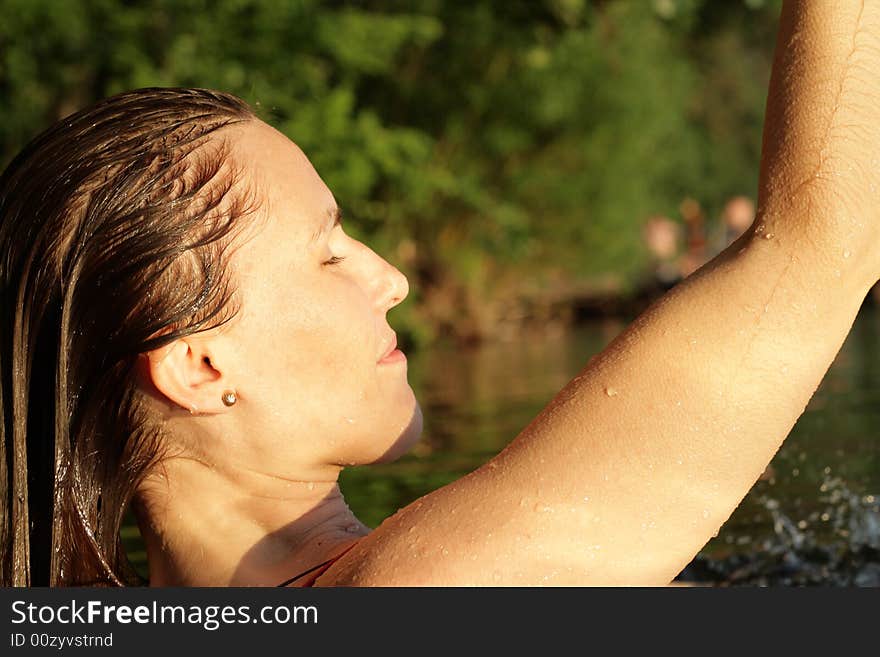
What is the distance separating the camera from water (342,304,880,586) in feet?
12.4

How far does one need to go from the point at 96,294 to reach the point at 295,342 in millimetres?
305

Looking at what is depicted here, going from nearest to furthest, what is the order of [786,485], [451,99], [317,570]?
[317,570] < [786,485] < [451,99]

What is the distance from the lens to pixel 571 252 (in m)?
29.0

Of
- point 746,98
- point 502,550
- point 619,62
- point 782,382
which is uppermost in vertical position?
point 746,98

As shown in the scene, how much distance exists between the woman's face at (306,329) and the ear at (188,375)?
0.03 metres

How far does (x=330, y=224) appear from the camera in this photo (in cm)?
206

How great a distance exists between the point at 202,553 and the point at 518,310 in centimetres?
2727

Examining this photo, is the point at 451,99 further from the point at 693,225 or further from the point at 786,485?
the point at 693,225

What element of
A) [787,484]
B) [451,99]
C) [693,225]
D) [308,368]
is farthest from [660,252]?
[308,368]

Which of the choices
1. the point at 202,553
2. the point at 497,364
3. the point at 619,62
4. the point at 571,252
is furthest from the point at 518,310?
the point at 202,553

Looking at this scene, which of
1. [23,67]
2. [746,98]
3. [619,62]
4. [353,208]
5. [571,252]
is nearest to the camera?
[23,67]

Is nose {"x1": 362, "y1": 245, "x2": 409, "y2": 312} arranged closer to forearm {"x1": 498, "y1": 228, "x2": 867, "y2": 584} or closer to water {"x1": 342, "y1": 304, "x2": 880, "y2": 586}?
forearm {"x1": 498, "y1": 228, "x2": 867, "y2": 584}

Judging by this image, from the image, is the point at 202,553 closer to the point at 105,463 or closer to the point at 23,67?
the point at 105,463

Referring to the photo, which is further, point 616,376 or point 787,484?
point 787,484
